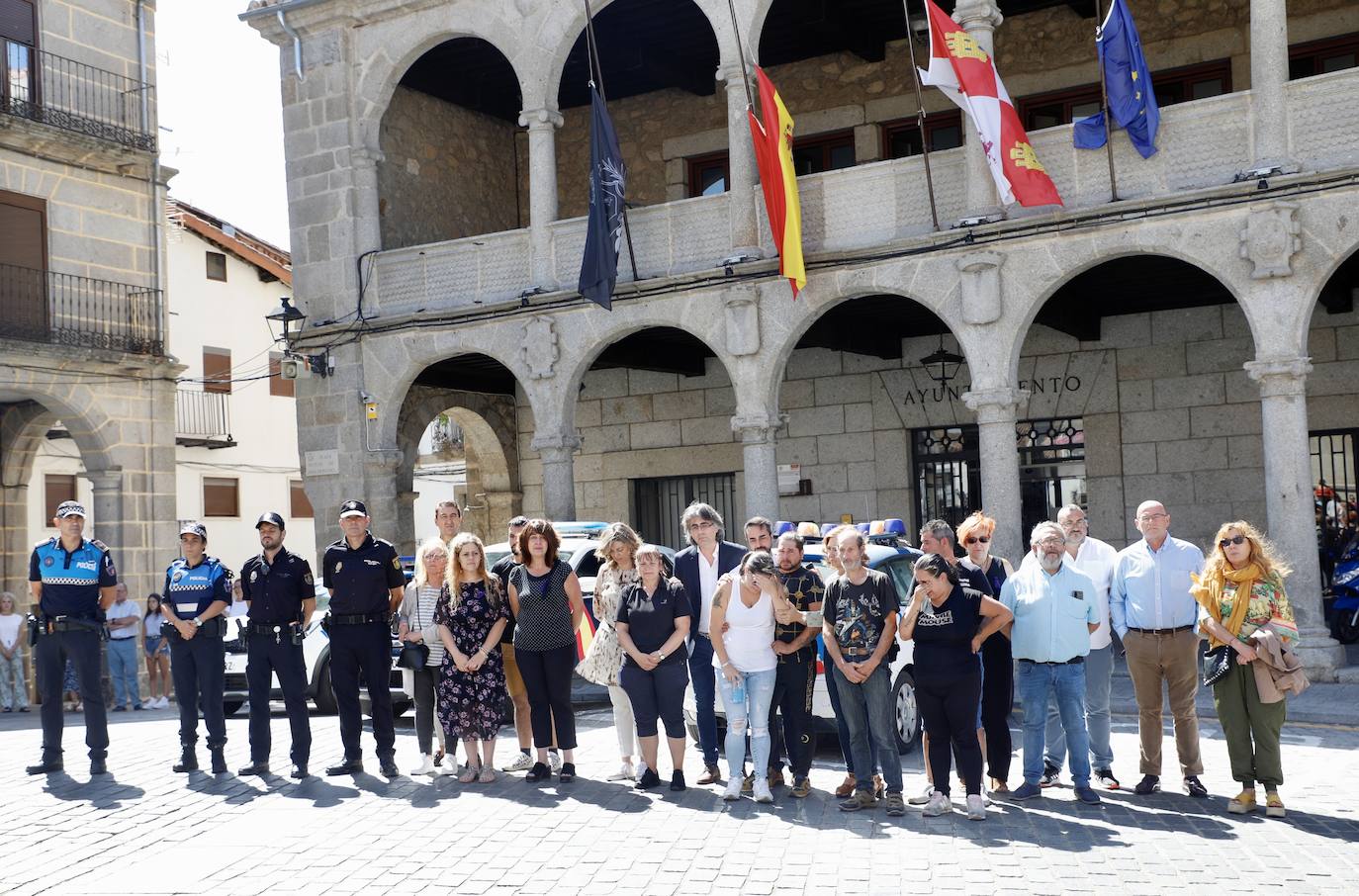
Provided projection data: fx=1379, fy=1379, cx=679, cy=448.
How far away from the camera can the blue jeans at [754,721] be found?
7715 mm

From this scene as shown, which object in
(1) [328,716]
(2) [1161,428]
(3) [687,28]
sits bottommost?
(1) [328,716]

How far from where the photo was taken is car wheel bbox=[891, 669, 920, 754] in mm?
9258

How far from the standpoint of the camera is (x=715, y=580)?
8.31 metres

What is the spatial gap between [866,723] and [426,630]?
3014 millimetres

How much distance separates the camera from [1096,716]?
7867mm

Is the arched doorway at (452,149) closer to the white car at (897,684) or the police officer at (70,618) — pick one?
the police officer at (70,618)

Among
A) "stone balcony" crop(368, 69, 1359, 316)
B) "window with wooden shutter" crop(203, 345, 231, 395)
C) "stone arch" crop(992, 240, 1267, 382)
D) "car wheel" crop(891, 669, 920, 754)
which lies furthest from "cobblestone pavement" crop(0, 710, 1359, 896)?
"window with wooden shutter" crop(203, 345, 231, 395)

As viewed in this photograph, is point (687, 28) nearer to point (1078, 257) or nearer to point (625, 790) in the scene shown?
point (1078, 257)

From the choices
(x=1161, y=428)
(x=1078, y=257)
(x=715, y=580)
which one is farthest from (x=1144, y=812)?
(x=1161, y=428)

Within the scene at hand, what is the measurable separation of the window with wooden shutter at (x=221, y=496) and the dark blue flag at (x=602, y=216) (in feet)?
64.9

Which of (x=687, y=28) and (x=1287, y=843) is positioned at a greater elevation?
(x=687, y=28)

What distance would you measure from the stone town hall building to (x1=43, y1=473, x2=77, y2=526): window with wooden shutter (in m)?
11.3

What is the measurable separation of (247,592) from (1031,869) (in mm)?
5277

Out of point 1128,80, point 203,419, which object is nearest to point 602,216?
point 1128,80
